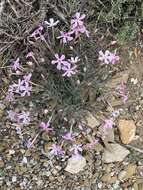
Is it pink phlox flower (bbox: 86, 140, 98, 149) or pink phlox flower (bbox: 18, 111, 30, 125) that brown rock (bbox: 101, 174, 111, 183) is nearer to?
pink phlox flower (bbox: 86, 140, 98, 149)

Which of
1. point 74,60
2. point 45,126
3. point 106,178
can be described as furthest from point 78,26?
point 106,178

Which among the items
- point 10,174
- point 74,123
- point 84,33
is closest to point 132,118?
point 74,123

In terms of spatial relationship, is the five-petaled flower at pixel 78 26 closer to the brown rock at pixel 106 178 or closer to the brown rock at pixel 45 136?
the brown rock at pixel 45 136

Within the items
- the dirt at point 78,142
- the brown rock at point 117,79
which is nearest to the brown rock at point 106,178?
the dirt at point 78,142

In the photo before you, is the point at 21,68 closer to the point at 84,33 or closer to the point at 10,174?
the point at 84,33

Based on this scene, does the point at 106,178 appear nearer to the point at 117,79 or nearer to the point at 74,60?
the point at 117,79
